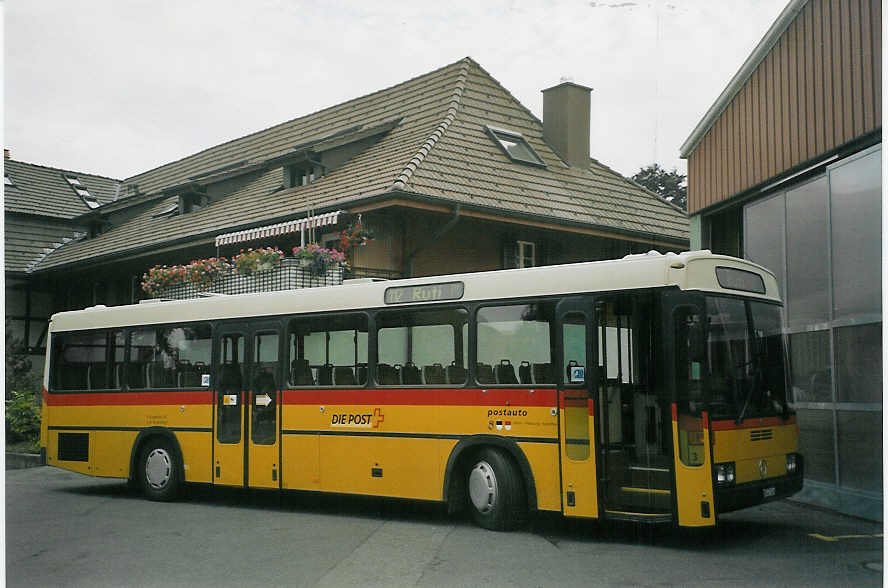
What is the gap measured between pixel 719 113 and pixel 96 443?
33.3 feet

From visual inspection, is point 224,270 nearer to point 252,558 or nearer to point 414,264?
point 414,264

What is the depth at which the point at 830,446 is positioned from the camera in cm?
1211

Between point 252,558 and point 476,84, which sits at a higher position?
point 476,84

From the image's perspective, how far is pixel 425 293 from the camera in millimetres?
11195

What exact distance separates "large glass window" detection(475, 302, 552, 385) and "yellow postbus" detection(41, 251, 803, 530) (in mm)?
20

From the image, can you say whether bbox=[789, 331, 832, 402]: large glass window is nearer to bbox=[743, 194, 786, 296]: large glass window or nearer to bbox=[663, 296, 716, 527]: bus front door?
bbox=[743, 194, 786, 296]: large glass window

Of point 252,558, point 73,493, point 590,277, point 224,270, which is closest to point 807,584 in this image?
point 590,277

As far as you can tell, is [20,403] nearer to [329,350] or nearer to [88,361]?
[88,361]

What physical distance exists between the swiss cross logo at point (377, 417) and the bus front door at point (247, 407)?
1660 millimetres

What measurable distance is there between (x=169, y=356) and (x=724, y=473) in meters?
8.07

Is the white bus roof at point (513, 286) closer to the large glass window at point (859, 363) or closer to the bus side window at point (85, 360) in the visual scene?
the bus side window at point (85, 360)

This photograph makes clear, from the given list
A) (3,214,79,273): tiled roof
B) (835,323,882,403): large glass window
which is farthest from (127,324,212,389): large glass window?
(3,214,79,273): tiled roof

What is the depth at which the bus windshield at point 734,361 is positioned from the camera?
9.08 m

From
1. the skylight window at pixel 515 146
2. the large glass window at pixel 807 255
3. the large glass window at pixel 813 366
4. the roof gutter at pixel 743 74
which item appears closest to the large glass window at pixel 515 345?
the large glass window at pixel 813 366
